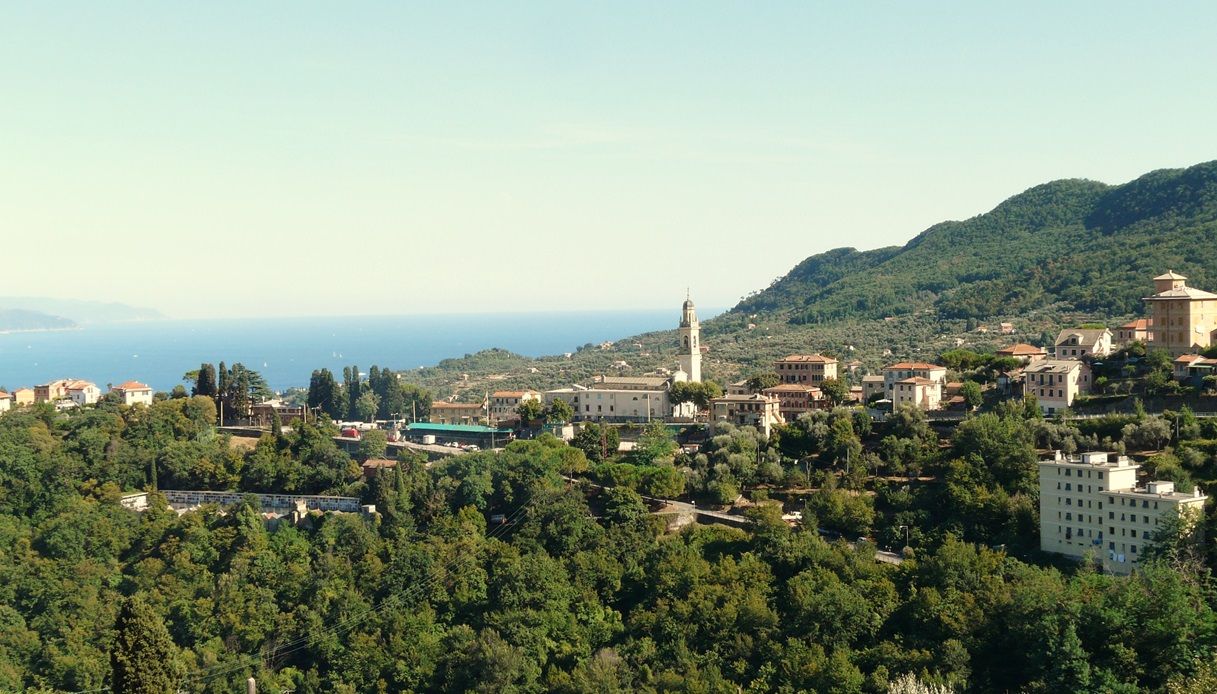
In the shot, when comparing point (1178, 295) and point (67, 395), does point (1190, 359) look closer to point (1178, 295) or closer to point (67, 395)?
point (1178, 295)

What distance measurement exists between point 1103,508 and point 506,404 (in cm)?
2992

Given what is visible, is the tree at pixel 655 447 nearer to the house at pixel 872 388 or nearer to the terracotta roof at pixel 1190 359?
the house at pixel 872 388

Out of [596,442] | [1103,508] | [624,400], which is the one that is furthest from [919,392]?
[624,400]

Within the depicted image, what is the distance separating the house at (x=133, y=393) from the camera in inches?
2240

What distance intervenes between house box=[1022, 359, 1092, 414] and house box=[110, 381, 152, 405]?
127 ft

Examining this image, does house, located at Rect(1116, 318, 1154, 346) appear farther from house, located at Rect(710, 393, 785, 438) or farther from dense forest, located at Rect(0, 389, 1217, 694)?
house, located at Rect(710, 393, 785, 438)

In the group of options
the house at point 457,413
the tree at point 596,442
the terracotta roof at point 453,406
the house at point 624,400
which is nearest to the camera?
the tree at point 596,442

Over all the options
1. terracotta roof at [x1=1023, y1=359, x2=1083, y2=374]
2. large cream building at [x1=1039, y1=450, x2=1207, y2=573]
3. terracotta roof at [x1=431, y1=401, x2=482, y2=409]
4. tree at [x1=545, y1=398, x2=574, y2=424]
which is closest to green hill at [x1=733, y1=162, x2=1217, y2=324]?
terracotta roof at [x1=1023, y1=359, x2=1083, y2=374]

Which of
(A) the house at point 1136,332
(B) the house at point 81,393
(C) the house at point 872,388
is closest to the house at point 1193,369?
(A) the house at point 1136,332

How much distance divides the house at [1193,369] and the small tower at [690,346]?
20336 mm

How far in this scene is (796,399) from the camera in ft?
158

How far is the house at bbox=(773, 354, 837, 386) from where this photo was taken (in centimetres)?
5088

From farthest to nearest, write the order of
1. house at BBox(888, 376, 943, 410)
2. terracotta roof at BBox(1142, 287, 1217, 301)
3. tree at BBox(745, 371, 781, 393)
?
tree at BBox(745, 371, 781, 393), house at BBox(888, 376, 943, 410), terracotta roof at BBox(1142, 287, 1217, 301)

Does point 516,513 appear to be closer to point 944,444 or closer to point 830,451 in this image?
point 830,451
